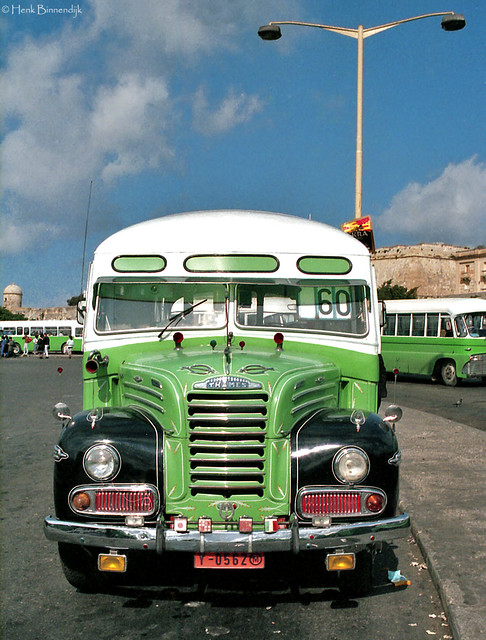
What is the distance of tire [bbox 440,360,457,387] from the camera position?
2223 cm

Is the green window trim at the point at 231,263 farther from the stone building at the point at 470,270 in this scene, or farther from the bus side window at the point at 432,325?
the stone building at the point at 470,270

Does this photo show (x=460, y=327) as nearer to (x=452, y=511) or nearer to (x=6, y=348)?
(x=452, y=511)

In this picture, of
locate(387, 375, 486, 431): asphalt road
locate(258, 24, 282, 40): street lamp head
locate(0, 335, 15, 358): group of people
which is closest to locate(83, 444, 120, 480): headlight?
locate(387, 375, 486, 431): asphalt road

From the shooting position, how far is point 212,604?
4648 mm

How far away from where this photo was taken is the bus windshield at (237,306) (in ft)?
19.0

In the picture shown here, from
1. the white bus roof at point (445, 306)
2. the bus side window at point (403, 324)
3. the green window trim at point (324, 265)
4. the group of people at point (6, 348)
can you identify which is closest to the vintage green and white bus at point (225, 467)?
the green window trim at point (324, 265)

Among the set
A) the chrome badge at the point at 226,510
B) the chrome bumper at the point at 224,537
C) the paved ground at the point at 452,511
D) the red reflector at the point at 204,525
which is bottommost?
the paved ground at the point at 452,511

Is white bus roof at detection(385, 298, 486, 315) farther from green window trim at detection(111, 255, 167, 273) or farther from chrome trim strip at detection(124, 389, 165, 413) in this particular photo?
chrome trim strip at detection(124, 389, 165, 413)

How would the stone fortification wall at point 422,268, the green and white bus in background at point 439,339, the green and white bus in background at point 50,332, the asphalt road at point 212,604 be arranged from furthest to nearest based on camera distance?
the stone fortification wall at point 422,268 < the green and white bus in background at point 50,332 < the green and white bus in background at point 439,339 < the asphalt road at point 212,604

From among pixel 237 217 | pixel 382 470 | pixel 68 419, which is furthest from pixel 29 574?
pixel 237 217

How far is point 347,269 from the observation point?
6012 mm

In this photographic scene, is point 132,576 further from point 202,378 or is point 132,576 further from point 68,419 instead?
point 202,378

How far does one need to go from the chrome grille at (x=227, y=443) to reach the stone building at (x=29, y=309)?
256ft

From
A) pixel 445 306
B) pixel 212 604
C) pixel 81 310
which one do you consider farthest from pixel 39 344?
pixel 212 604
